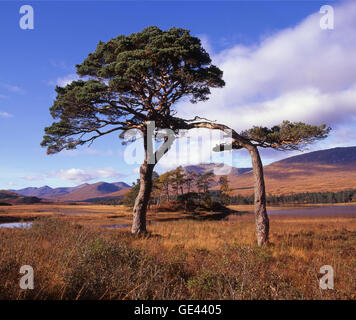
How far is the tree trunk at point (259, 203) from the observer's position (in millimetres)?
9773

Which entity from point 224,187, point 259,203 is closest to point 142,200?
point 259,203

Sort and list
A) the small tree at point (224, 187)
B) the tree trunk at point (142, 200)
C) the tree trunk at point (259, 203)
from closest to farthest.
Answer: the tree trunk at point (259, 203) < the tree trunk at point (142, 200) < the small tree at point (224, 187)

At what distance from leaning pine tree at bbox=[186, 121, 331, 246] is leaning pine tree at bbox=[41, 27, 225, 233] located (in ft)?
7.68

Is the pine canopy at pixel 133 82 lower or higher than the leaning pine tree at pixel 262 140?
higher

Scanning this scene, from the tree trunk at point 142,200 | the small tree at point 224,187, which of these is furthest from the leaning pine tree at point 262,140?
the small tree at point 224,187

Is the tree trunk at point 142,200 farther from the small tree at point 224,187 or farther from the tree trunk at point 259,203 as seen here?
the small tree at point 224,187

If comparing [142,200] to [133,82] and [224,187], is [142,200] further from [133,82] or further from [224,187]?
[224,187]

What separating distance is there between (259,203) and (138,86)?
8.87 m

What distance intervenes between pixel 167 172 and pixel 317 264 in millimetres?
60587

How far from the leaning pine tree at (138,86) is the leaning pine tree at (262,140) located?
2340 millimetres

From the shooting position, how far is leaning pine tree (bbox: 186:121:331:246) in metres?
10.0

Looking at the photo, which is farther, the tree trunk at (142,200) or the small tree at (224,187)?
the small tree at (224,187)
